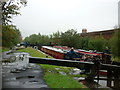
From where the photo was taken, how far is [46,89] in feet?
19.6

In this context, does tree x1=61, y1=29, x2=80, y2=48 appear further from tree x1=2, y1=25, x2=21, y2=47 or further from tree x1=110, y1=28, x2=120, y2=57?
tree x1=2, y1=25, x2=21, y2=47

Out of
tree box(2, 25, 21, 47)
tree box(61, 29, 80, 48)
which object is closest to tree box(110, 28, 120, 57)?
tree box(2, 25, 21, 47)

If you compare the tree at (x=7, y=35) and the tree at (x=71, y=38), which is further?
the tree at (x=71, y=38)

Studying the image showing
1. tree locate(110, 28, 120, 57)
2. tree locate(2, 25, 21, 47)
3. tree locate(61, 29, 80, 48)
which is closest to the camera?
tree locate(2, 25, 21, 47)

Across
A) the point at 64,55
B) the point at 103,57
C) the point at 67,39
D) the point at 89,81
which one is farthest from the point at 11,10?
the point at 67,39

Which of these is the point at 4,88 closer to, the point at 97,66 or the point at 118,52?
the point at 97,66

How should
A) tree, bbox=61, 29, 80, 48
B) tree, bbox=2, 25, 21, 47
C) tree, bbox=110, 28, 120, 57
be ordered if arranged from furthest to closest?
tree, bbox=61, 29, 80, 48, tree, bbox=110, 28, 120, 57, tree, bbox=2, 25, 21, 47

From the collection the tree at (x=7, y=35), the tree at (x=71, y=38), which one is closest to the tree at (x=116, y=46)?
the tree at (x=7, y=35)

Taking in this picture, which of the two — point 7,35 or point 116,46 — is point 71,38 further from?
point 7,35

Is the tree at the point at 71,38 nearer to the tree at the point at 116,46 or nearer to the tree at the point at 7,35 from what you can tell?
the tree at the point at 116,46

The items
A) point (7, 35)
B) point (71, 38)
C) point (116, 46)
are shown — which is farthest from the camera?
point (71, 38)

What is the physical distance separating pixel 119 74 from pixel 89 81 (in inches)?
90.0

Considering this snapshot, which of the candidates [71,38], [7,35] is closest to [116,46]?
[7,35]

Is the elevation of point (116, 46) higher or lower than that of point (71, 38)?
lower
